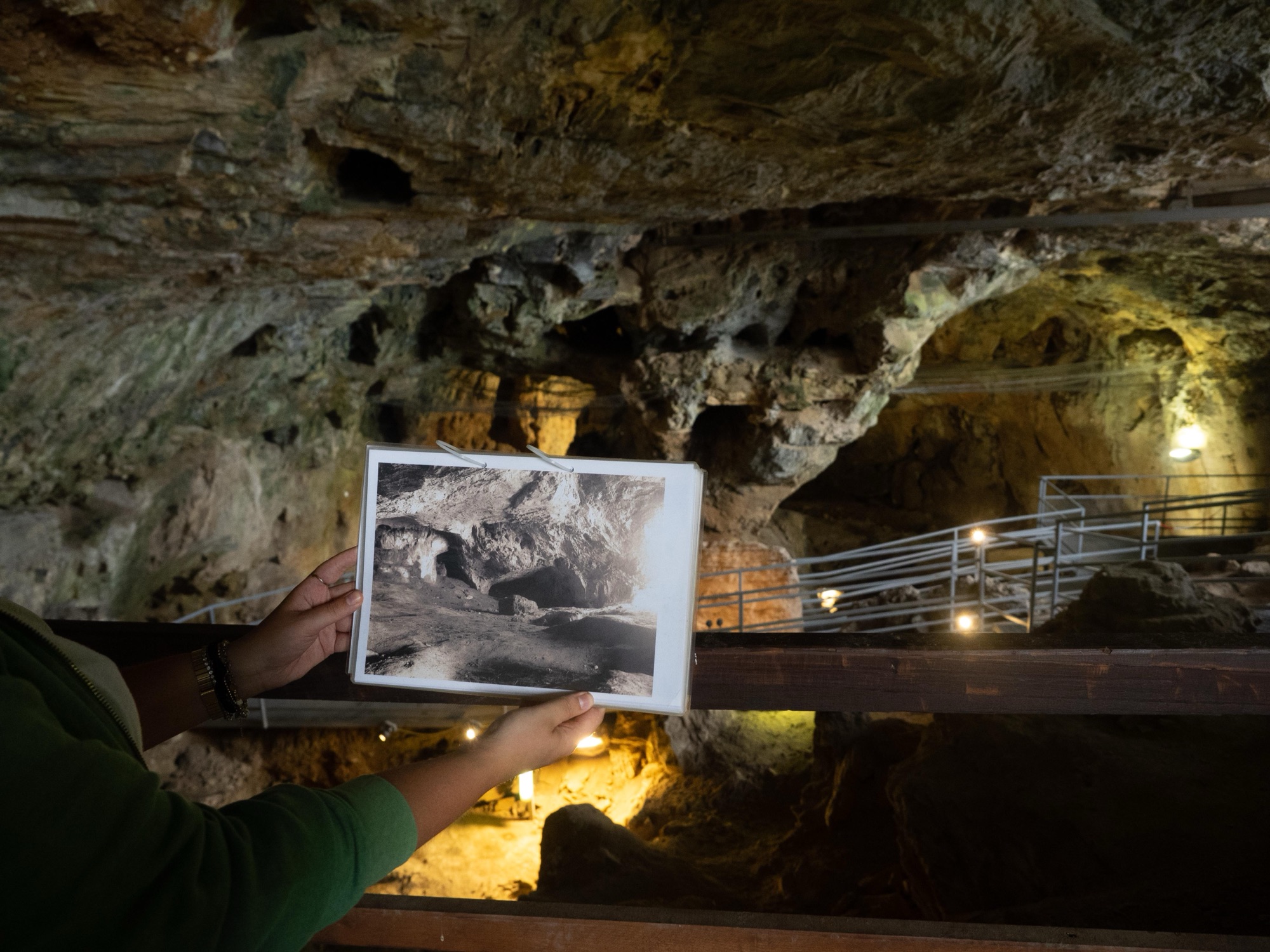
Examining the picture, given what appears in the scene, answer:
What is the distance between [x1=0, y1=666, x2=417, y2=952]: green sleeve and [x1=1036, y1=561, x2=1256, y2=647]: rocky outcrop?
9.53 ft

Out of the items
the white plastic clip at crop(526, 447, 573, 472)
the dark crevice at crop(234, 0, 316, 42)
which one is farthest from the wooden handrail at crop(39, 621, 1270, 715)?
the dark crevice at crop(234, 0, 316, 42)

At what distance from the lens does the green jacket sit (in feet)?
1.99

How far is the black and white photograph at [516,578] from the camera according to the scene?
1042 mm

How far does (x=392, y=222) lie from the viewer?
4703 millimetres

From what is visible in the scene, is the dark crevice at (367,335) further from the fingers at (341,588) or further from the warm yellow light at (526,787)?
the fingers at (341,588)

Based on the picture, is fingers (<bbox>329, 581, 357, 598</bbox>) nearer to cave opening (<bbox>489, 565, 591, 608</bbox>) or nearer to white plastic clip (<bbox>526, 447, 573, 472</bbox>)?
cave opening (<bbox>489, 565, 591, 608</bbox>)

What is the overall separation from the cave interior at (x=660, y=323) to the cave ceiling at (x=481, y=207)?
28mm

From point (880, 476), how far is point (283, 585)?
31.4ft

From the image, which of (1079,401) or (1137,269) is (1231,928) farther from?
(1079,401)

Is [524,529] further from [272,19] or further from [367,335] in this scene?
[367,335]

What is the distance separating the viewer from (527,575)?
1072mm

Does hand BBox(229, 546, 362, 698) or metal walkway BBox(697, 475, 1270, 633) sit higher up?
metal walkway BBox(697, 475, 1270, 633)

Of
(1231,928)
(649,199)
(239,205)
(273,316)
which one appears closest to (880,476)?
(649,199)

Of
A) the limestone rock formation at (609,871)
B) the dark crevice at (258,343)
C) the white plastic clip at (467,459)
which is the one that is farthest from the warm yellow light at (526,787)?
the white plastic clip at (467,459)
